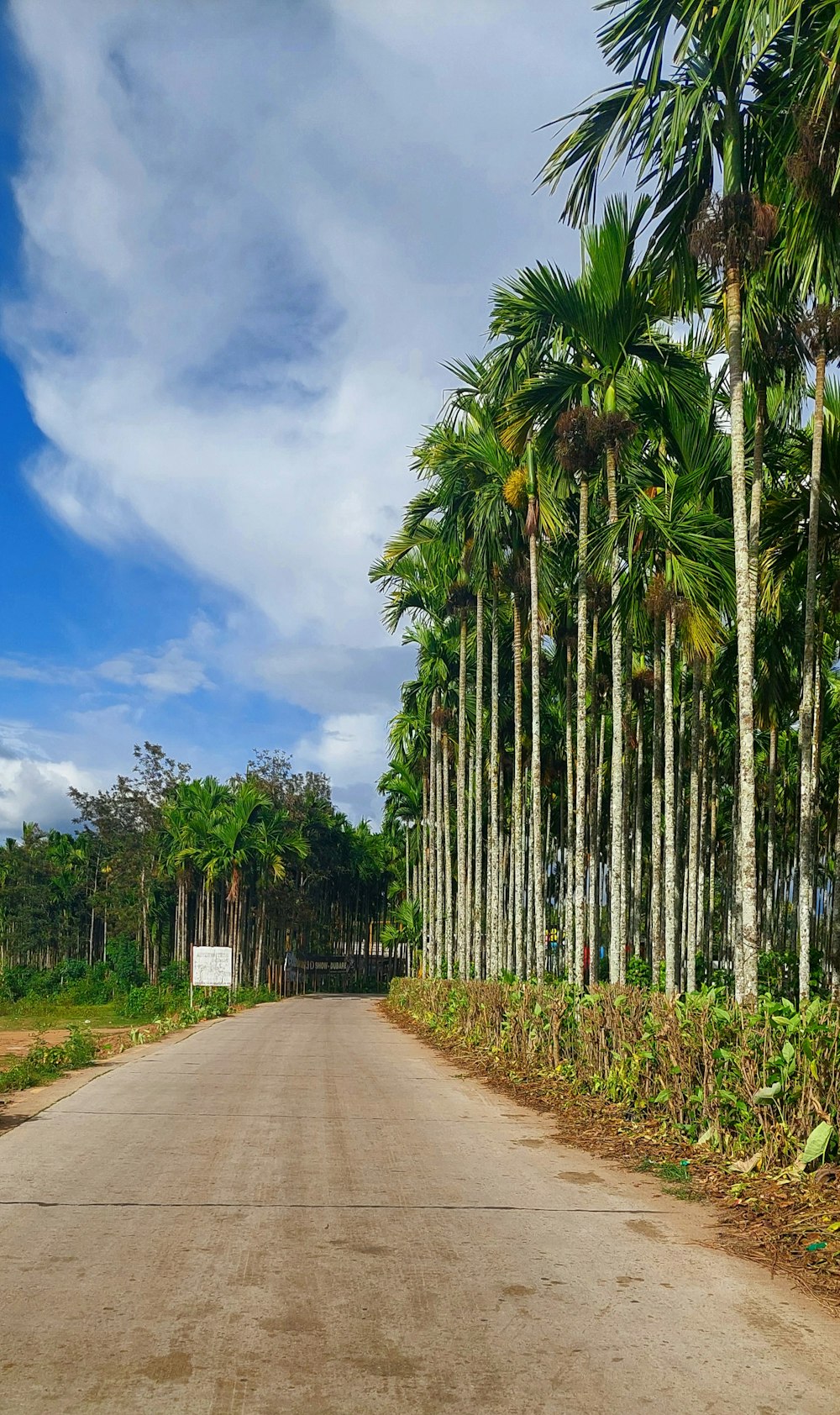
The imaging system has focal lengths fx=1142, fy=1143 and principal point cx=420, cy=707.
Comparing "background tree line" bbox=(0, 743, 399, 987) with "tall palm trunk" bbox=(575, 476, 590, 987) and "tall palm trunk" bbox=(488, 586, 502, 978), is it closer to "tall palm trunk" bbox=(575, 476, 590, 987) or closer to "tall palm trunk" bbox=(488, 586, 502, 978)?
"tall palm trunk" bbox=(488, 586, 502, 978)

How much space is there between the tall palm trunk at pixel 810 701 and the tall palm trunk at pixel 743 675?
1208 mm

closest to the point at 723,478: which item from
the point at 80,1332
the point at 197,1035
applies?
the point at 80,1332

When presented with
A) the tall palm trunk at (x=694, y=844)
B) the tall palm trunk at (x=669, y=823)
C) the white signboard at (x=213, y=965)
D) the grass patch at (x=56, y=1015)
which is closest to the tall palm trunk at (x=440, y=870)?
the white signboard at (x=213, y=965)

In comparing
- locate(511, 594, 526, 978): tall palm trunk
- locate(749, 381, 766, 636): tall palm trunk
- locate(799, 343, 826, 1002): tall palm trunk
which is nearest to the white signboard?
locate(511, 594, 526, 978): tall palm trunk

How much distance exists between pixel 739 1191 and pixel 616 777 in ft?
25.0

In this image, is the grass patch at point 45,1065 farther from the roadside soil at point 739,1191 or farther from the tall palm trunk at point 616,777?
the tall palm trunk at point 616,777

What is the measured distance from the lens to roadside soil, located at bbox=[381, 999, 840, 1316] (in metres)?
5.81

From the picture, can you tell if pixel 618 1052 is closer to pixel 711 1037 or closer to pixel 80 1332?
pixel 711 1037

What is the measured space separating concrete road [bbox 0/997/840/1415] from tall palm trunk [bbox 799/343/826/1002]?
13.1 ft

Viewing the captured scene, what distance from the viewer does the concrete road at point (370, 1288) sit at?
4.13 meters

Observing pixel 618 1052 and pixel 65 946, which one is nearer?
pixel 618 1052

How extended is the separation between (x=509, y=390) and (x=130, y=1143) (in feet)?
39.5

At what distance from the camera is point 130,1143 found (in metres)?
9.39

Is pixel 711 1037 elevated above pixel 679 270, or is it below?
below
